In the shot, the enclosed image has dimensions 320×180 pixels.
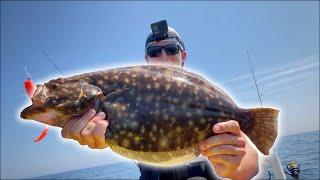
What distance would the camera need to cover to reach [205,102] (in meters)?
4.08

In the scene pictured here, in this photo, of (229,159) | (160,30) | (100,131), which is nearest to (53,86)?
(100,131)

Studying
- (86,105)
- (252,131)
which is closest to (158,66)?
(86,105)

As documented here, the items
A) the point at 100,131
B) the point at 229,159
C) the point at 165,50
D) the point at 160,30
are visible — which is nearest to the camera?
the point at 100,131

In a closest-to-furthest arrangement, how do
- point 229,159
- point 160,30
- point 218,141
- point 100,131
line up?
point 100,131
point 218,141
point 229,159
point 160,30

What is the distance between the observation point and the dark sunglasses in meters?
7.06

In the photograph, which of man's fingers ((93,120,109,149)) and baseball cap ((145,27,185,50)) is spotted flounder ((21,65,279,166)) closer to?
man's fingers ((93,120,109,149))

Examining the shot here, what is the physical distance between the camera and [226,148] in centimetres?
399

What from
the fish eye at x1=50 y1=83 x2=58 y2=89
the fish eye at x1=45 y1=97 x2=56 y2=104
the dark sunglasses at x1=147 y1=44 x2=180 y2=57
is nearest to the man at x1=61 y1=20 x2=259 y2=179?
the fish eye at x1=45 y1=97 x2=56 y2=104

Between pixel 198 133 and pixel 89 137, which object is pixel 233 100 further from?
pixel 89 137

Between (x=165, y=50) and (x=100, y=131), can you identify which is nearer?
(x=100, y=131)

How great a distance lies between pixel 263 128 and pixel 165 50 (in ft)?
11.2

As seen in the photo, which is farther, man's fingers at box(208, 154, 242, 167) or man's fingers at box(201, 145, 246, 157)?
man's fingers at box(208, 154, 242, 167)

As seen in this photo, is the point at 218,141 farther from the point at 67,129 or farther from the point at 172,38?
the point at 172,38

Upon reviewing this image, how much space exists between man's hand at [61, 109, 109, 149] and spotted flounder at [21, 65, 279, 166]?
8 centimetres
